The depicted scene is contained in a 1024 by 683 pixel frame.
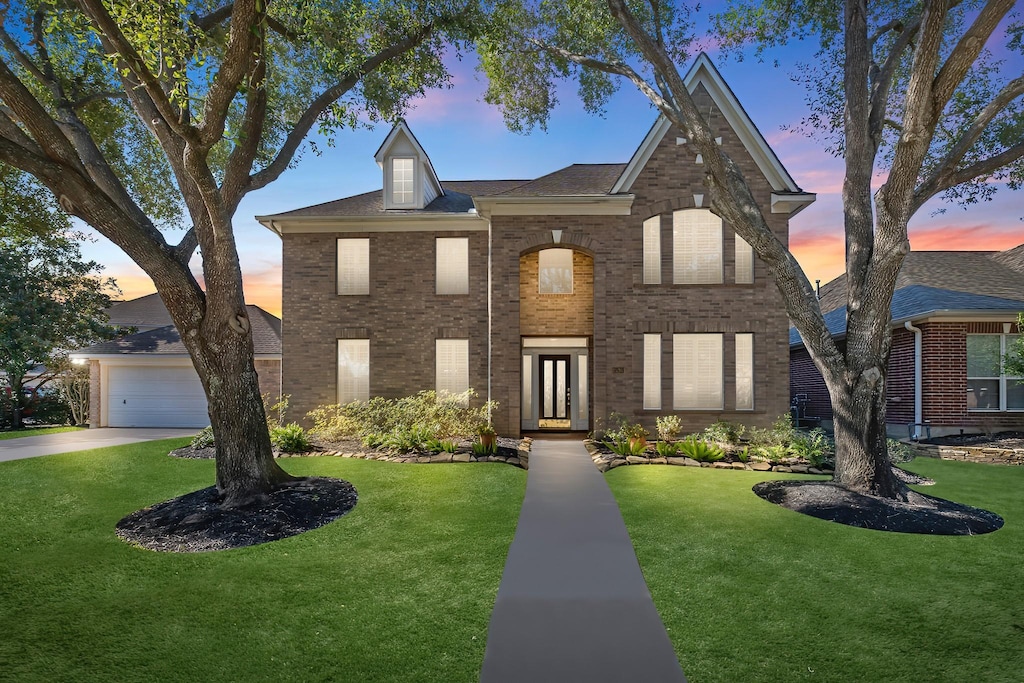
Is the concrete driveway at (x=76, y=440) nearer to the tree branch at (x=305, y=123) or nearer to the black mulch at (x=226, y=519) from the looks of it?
the black mulch at (x=226, y=519)

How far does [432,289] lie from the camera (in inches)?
597

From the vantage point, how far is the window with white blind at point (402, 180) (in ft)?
51.9

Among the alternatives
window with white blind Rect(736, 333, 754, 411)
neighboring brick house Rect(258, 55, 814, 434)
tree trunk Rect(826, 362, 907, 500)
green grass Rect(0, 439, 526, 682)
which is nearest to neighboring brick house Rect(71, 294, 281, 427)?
neighboring brick house Rect(258, 55, 814, 434)

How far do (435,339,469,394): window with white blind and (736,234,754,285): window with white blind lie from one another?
8.06m

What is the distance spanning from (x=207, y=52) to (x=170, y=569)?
31.4 ft

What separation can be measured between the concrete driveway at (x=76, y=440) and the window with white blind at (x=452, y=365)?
28.8 ft

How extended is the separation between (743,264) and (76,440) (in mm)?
20229

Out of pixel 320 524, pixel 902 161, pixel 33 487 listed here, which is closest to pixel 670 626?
pixel 320 524

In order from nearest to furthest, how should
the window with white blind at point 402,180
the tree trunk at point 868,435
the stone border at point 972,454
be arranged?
the tree trunk at point 868,435 → the stone border at point 972,454 → the window with white blind at point 402,180

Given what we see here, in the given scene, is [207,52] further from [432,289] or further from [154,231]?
[432,289]

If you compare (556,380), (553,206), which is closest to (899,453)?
(556,380)

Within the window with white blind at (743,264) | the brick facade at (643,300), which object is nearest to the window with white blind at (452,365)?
the brick facade at (643,300)

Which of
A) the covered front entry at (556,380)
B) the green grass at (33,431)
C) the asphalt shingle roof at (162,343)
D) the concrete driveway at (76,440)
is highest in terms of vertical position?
the asphalt shingle roof at (162,343)

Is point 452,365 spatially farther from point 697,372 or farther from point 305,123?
point 305,123
